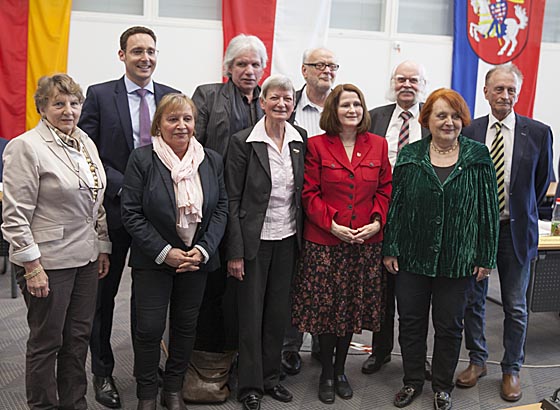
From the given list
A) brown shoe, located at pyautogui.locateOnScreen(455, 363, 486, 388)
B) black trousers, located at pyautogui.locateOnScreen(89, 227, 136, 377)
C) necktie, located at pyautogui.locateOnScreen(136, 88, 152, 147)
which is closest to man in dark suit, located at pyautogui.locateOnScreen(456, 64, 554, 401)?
brown shoe, located at pyautogui.locateOnScreen(455, 363, 486, 388)

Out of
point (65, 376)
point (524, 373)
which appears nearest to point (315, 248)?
point (65, 376)

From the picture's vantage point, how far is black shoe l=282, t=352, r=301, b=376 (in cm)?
313

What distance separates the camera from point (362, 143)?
8.75 feet

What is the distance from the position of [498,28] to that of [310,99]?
4072mm

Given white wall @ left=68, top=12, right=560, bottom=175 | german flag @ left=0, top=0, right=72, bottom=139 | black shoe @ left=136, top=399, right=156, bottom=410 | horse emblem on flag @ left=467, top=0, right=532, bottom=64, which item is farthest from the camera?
horse emblem on flag @ left=467, top=0, right=532, bottom=64

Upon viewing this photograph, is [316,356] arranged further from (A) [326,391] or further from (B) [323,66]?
(B) [323,66]

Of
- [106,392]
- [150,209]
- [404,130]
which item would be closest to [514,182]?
[404,130]

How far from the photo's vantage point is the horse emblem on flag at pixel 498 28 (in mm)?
6207

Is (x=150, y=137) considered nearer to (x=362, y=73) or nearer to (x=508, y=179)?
(x=508, y=179)

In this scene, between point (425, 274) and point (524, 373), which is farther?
point (524, 373)

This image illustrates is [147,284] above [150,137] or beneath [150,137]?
beneath

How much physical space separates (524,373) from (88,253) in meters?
2.58

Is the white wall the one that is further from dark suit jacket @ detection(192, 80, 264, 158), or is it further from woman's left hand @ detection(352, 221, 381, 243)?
woman's left hand @ detection(352, 221, 381, 243)

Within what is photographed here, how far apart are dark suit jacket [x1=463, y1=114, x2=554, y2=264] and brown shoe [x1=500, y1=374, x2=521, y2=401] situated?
665 millimetres
